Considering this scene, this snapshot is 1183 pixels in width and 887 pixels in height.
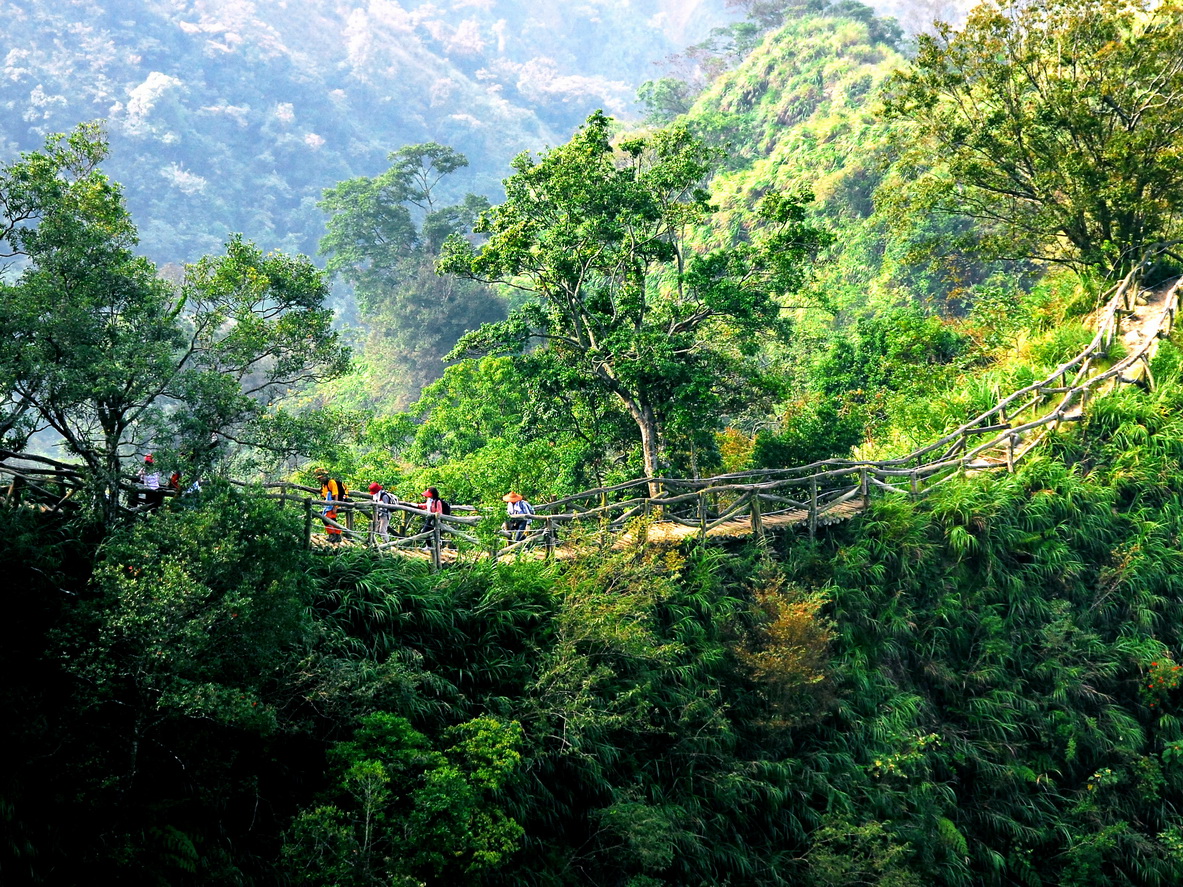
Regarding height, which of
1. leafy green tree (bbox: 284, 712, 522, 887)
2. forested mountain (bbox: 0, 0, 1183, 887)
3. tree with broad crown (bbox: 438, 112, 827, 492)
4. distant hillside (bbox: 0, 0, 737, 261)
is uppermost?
distant hillside (bbox: 0, 0, 737, 261)

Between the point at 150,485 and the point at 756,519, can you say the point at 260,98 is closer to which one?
the point at 756,519

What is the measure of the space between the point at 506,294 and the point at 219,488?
37.6 m

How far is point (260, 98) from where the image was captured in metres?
78.9

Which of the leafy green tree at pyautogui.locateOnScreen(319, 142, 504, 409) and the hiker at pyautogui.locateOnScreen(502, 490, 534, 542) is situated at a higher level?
→ the leafy green tree at pyautogui.locateOnScreen(319, 142, 504, 409)

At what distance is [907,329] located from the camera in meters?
19.7

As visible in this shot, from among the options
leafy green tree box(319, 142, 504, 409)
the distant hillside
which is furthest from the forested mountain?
the distant hillside

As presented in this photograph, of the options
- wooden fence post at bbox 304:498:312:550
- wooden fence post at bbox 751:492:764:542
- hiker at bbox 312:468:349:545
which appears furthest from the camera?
wooden fence post at bbox 751:492:764:542

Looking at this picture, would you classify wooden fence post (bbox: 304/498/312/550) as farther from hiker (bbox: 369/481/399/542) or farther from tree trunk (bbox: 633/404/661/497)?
tree trunk (bbox: 633/404/661/497)

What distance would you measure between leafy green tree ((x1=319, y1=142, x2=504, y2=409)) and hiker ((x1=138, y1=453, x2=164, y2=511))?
34.5 metres

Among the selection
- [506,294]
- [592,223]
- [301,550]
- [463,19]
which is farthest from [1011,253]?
[463,19]

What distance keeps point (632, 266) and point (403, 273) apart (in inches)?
1237

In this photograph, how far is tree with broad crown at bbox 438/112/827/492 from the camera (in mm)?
14023

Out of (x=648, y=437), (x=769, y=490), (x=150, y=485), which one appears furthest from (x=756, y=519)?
(x=150, y=485)

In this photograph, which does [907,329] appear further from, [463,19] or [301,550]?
[463,19]
